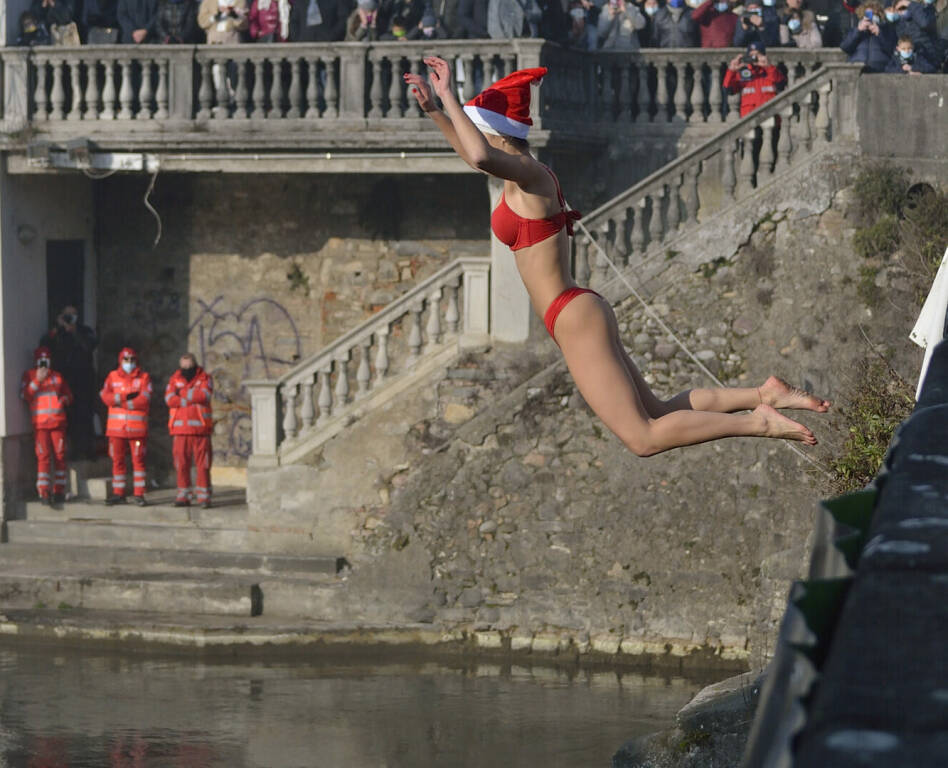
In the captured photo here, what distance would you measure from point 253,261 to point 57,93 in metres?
2.95

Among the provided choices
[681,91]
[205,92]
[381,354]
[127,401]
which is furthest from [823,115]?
[127,401]

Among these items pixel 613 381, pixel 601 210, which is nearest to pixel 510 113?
pixel 613 381

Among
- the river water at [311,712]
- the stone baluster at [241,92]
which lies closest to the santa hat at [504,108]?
the river water at [311,712]

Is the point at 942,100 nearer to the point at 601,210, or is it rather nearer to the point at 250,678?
the point at 601,210

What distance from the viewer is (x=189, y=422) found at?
16.8 meters

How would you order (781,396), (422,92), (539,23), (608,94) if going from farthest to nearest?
1. (608,94)
2. (539,23)
3. (781,396)
4. (422,92)

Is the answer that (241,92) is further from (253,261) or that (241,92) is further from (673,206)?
(673,206)

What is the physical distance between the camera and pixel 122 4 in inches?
677

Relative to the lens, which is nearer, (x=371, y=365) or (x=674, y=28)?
Result: (x=674, y=28)

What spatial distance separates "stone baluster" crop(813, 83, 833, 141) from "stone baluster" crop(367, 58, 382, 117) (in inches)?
165

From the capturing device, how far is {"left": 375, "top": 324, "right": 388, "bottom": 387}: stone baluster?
15805 mm

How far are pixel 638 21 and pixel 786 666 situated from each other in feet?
46.0

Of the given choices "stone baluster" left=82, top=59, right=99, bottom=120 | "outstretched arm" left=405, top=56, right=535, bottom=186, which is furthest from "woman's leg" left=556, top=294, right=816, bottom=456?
"stone baluster" left=82, top=59, right=99, bottom=120

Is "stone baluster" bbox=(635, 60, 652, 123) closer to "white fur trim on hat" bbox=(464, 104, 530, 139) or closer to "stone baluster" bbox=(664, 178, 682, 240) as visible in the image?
"stone baluster" bbox=(664, 178, 682, 240)
